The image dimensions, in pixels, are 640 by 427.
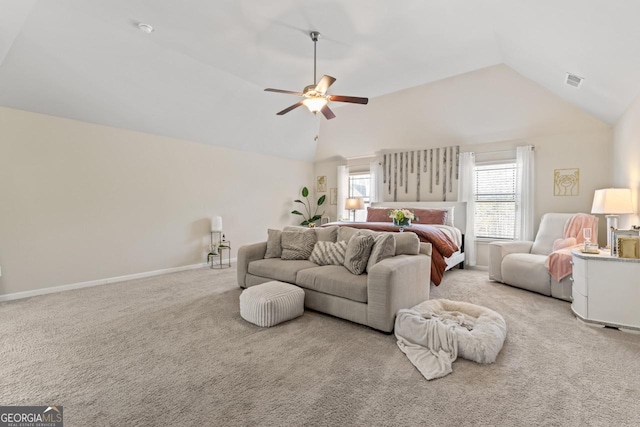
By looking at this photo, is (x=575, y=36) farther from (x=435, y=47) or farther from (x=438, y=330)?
(x=438, y=330)

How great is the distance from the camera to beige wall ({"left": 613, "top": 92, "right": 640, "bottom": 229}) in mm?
3297

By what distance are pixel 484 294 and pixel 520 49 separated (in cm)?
316

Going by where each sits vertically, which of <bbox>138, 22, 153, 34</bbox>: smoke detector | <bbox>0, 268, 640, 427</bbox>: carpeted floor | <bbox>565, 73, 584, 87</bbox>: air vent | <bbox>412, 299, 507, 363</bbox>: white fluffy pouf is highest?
<bbox>138, 22, 153, 34</bbox>: smoke detector

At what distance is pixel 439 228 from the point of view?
505 cm

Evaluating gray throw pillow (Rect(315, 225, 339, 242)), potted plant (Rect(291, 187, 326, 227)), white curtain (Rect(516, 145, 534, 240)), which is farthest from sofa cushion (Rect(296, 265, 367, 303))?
potted plant (Rect(291, 187, 326, 227))

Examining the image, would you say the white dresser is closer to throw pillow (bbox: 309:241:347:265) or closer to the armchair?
the armchair

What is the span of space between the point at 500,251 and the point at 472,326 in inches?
98.0

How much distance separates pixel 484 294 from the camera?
4.02 meters

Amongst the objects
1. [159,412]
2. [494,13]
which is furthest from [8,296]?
[494,13]

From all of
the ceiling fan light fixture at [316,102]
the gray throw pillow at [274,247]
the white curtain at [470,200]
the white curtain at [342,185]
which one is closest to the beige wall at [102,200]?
the gray throw pillow at [274,247]

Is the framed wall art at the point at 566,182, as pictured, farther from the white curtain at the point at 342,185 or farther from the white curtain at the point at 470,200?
the white curtain at the point at 342,185

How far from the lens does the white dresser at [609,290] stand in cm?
276

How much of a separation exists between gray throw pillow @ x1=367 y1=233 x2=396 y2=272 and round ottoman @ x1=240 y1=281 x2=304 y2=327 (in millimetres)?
851

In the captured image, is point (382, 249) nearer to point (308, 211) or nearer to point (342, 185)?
point (342, 185)
